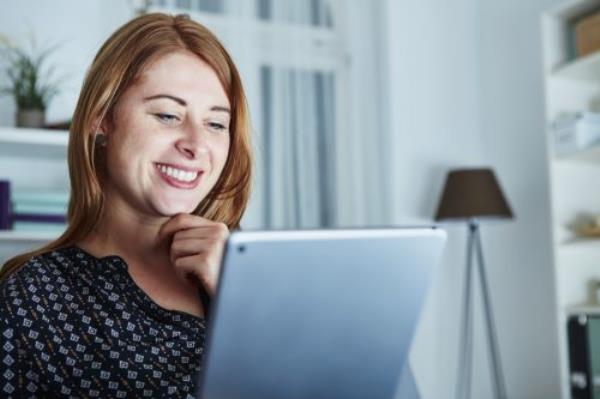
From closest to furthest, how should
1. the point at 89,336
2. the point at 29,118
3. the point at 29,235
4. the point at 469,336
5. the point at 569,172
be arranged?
the point at 89,336, the point at 29,235, the point at 29,118, the point at 569,172, the point at 469,336

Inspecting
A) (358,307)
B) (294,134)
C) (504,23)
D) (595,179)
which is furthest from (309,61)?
(358,307)

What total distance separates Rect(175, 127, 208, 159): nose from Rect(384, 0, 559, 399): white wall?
2.62m

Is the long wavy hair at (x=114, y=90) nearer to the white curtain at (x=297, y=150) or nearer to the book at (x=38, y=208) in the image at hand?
the book at (x=38, y=208)

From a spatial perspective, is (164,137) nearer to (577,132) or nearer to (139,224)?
(139,224)

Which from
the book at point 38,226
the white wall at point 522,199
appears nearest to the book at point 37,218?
the book at point 38,226

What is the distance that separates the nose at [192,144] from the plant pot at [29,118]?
1.81 meters

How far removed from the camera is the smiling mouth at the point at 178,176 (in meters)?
0.99

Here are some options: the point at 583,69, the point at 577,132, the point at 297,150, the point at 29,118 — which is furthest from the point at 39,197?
the point at 583,69

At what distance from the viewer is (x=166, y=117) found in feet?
3.27

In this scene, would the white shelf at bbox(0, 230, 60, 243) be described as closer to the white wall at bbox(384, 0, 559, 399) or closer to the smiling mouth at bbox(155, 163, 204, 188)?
the smiling mouth at bbox(155, 163, 204, 188)

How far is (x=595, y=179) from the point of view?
2.92 meters

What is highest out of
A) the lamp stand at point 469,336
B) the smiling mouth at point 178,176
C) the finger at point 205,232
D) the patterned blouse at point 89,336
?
the smiling mouth at point 178,176

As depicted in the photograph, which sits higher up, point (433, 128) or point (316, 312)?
point (433, 128)

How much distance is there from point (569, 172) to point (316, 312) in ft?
8.04
